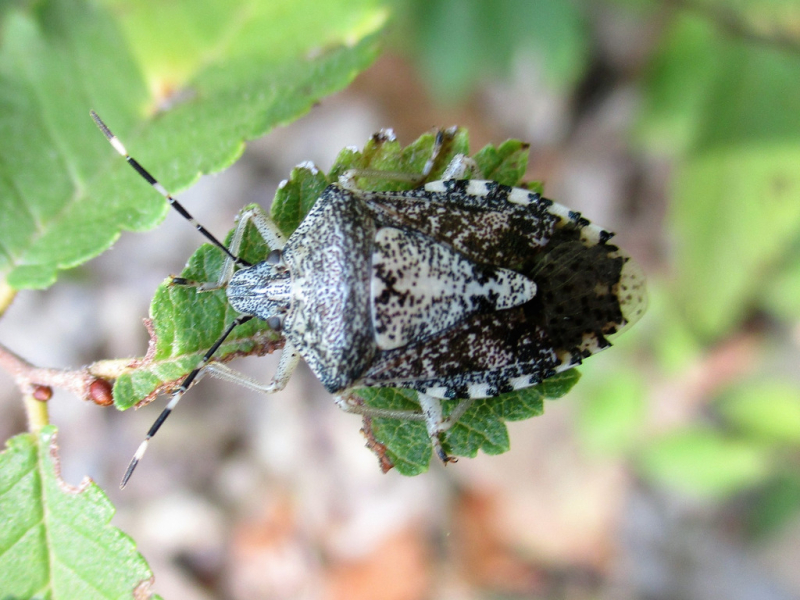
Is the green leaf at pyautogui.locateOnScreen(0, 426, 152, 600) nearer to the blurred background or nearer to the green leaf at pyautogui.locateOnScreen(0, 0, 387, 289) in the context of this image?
the green leaf at pyautogui.locateOnScreen(0, 0, 387, 289)

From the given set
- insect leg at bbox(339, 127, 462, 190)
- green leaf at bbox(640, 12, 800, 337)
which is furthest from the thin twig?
green leaf at bbox(640, 12, 800, 337)

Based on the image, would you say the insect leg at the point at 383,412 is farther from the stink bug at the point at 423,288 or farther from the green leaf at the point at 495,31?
the green leaf at the point at 495,31

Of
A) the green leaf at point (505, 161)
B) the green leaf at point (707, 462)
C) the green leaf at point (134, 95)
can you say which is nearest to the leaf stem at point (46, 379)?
the green leaf at point (134, 95)

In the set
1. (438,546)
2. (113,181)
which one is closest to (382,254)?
(113,181)

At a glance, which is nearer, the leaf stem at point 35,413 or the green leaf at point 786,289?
the leaf stem at point 35,413

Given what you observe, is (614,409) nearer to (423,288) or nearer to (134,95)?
(423,288)
